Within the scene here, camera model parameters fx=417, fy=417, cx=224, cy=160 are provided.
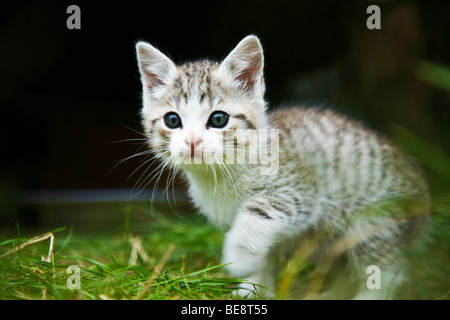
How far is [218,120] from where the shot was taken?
6.75 feet

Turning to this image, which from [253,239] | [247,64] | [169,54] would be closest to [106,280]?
[253,239]

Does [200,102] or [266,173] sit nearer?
[200,102]

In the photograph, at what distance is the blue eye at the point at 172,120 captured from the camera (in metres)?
2.11

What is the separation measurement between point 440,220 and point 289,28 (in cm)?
228

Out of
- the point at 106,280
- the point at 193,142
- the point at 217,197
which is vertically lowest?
the point at 106,280

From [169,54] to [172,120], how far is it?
1.10 m

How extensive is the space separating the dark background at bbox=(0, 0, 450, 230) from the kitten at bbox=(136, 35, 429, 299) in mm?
747

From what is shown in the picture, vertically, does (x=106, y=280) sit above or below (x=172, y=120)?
below

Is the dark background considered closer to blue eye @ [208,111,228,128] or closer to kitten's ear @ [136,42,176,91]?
kitten's ear @ [136,42,176,91]

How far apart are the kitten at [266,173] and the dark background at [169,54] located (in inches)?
29.4

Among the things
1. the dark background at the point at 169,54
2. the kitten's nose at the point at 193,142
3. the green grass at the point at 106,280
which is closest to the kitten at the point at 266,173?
the kitten's nose at the point at 193,142

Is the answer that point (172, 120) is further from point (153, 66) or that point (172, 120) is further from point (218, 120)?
point (153, 66)

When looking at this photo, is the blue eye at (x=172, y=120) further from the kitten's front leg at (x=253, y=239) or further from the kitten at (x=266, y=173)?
the kitten's front leg at (x=253, y=239)
